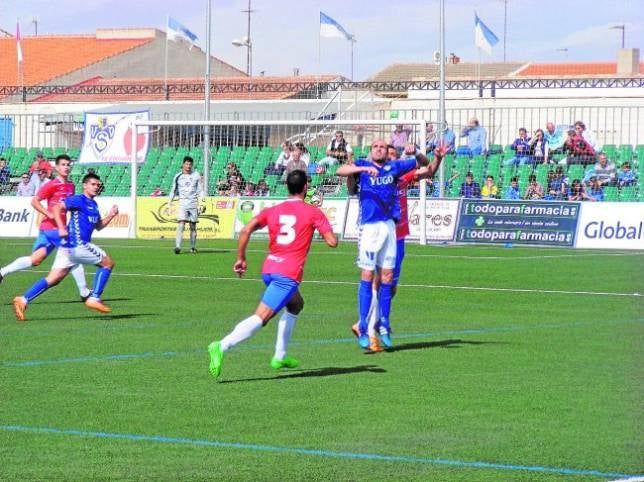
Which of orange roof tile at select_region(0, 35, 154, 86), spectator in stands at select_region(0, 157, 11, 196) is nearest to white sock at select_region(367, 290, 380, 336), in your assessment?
spectator in stands at select_region(0, 157, 11, 196)

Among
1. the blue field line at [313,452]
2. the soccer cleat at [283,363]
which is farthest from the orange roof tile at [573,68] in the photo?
the blue field line at [313,452]

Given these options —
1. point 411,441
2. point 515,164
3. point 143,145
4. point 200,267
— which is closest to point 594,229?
point 515,164

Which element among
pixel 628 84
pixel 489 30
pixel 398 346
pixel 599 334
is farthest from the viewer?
pixel 628 84

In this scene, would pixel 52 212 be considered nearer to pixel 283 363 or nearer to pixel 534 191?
pixel 283 363

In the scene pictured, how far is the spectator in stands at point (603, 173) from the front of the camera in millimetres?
35469

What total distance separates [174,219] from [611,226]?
37.6ft

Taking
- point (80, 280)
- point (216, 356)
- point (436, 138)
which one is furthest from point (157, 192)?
point (216, 356)

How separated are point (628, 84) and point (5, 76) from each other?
3920cm

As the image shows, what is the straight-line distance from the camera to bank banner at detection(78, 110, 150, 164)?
41.1 meters

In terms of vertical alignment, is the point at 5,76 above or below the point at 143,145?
above

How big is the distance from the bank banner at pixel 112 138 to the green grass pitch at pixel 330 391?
19.6 meters

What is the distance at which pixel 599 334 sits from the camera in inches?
623

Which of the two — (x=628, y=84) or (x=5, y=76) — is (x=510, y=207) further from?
(x=5, y=76)

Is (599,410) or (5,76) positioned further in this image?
(5,76)
